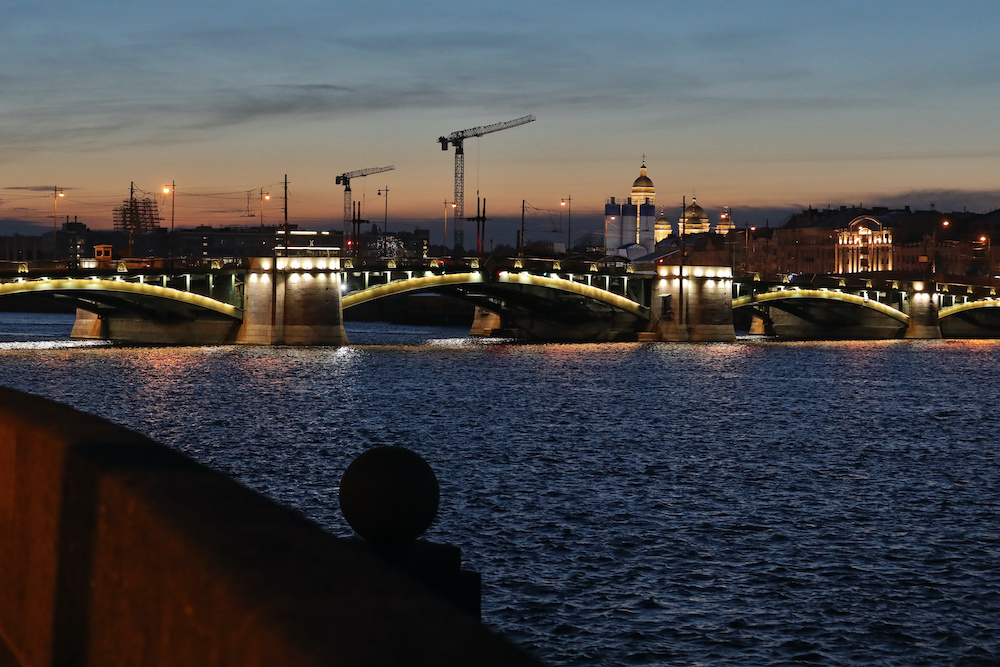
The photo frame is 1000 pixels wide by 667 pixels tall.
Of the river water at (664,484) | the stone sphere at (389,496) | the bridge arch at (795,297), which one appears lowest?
the river water at (664,484)

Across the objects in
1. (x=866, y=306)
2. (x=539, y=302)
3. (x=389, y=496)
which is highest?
(x=389, y=496)

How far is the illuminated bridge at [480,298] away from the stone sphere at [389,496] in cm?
7019

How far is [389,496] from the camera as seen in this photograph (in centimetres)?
782

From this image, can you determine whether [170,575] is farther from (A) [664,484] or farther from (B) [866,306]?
Answer: (B) [866,306]

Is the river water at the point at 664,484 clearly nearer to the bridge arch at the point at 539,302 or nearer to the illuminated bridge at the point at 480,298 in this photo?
the illuminated bridge at the point at 480,298

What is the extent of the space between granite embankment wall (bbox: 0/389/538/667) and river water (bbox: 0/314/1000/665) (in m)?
6.07

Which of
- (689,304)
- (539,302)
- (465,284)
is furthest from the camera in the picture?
(689,304)

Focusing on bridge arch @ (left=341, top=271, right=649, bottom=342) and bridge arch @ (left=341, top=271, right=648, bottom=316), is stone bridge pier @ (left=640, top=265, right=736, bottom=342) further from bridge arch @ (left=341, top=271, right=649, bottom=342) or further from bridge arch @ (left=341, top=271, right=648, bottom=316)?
bridge arch @ (left=341, top=271, right=648, bottom=316)

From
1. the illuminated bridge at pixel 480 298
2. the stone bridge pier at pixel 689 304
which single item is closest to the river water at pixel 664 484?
the illuminated bridge at pixel 480 298

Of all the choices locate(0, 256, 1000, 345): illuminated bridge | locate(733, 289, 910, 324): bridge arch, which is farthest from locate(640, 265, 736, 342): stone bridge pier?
locate(733, 289, 910, 324): bridge arch

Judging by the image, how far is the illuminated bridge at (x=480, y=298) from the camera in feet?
282

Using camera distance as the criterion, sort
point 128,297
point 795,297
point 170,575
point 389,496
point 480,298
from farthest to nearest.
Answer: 1. point 795,297
2. point 480,298
3. point 128,297
4. point 389,496
5. point 170,575

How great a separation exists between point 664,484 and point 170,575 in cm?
2082

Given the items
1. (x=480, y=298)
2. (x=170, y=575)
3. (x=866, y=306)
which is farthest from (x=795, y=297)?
(x=170, y=575)
